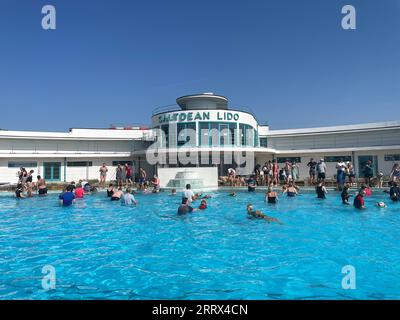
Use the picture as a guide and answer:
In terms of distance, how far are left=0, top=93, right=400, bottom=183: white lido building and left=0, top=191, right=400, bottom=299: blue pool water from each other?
53.0 feet

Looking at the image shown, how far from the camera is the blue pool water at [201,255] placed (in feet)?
17.0

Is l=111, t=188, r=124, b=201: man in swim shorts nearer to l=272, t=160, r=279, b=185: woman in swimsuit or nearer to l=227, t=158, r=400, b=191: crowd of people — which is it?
l=227, t=158, r=400, b=191: crowd of people

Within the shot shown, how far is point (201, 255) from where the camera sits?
23.3 feet

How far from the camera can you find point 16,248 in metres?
7.74

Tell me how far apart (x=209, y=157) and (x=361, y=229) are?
1933 centimetres

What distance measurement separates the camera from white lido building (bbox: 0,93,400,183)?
27.9m

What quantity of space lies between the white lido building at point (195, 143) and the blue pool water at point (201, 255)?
1615 centimetres

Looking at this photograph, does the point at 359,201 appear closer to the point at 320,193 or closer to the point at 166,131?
the point at 320,193

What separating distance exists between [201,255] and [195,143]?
20.8m

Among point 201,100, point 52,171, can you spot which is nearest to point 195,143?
point 201,100

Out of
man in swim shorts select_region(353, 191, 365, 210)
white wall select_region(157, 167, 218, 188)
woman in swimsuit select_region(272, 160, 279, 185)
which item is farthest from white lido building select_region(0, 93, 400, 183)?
man in swim shorts select_region(353, 191, 365, 210)

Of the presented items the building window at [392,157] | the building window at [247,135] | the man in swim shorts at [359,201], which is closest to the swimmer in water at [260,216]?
the man in swim shorts at [359,201]
